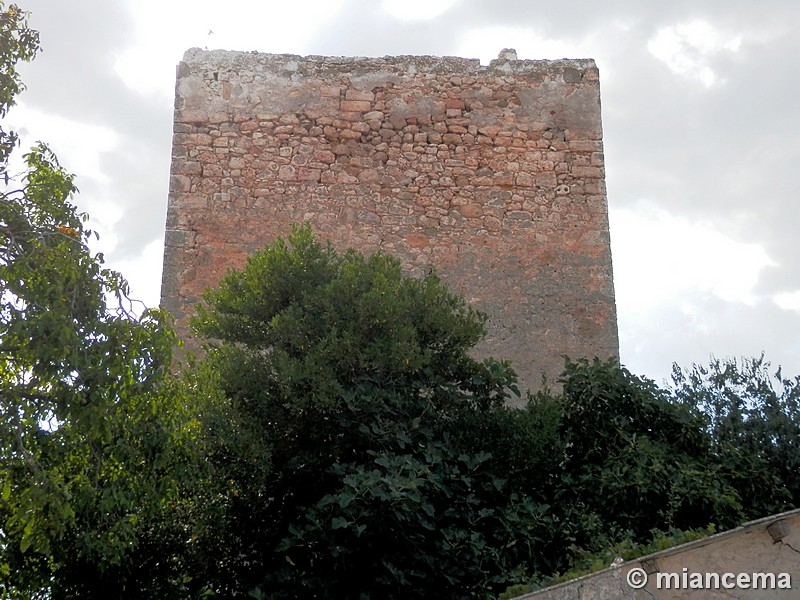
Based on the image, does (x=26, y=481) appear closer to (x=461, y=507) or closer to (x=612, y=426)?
(x=461, y=507)

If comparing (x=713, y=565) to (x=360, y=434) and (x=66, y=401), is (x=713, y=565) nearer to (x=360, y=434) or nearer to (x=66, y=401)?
(x=360, y=434)

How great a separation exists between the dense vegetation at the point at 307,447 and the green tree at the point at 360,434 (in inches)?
0.6

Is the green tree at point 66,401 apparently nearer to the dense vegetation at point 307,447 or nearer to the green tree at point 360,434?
the dense vegetation at point 307,447

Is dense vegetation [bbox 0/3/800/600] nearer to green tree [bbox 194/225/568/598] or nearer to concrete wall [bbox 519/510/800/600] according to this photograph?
green tree [bbox 194/225/568/598]

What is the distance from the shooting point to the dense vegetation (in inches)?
219

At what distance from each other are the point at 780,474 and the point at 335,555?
3843mm

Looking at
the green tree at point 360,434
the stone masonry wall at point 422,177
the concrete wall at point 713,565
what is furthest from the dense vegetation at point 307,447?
the stone masonry wall at point 422,177

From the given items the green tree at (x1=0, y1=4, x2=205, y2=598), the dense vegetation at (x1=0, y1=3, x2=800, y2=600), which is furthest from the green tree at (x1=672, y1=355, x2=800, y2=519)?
the green tree at (x1=0, y1=4, x2=205, y2=598)

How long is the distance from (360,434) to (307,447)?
0.45 meters

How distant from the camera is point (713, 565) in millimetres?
4840

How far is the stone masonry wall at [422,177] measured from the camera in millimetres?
9531

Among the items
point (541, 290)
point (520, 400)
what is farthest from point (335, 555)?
point (541, 290)

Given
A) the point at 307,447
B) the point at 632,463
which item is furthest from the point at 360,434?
the point at 632,463

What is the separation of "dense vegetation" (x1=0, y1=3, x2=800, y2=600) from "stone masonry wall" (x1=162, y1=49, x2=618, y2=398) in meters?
1.86
